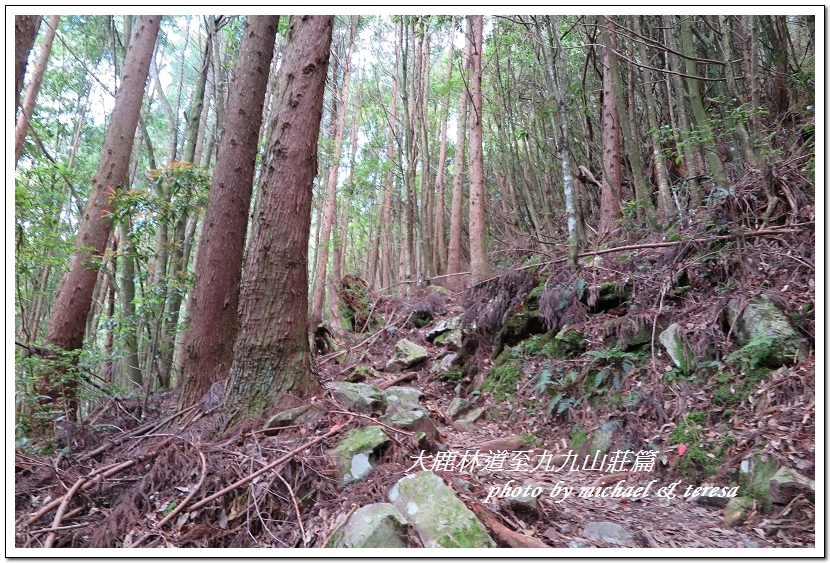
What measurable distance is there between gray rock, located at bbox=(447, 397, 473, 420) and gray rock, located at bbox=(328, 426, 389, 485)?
6.70ft

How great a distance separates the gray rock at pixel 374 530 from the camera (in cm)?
219

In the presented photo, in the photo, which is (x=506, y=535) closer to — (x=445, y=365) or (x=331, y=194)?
(x=445, y=365)

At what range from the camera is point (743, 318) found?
3.62m

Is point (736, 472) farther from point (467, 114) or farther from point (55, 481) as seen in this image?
point (467, 114)

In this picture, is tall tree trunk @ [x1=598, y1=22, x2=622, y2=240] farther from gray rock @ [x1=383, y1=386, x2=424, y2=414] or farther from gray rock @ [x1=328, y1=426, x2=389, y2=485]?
gray rock @ [x1=328, y1=426, x2=389, y2=485]

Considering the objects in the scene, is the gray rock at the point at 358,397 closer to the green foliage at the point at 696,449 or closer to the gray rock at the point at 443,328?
the green foliage at the point at 696,449

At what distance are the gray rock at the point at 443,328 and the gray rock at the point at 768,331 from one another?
376cm

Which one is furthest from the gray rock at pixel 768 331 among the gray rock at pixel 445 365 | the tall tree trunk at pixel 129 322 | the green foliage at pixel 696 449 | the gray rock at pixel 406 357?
the tall tree trunk at pixel 129 322

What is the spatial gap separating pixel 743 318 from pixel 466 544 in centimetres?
286

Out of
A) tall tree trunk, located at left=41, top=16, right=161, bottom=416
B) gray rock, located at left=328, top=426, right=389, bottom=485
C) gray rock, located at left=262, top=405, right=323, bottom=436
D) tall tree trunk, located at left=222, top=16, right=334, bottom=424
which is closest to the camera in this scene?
gray rock, located at left=328, top=426, right=389, bottom=485

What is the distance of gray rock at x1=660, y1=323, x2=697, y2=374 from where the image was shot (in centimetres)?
369

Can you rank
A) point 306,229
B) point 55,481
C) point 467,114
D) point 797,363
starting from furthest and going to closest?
point 467,114 → point 306,229 → point 797,363 → point 55,481

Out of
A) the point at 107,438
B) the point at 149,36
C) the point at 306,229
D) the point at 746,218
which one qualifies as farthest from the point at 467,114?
the point at 107,438

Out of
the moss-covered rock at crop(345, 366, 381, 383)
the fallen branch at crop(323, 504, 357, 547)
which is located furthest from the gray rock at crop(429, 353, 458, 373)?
the fallen branch at crop(323, 504, 357, 547)
